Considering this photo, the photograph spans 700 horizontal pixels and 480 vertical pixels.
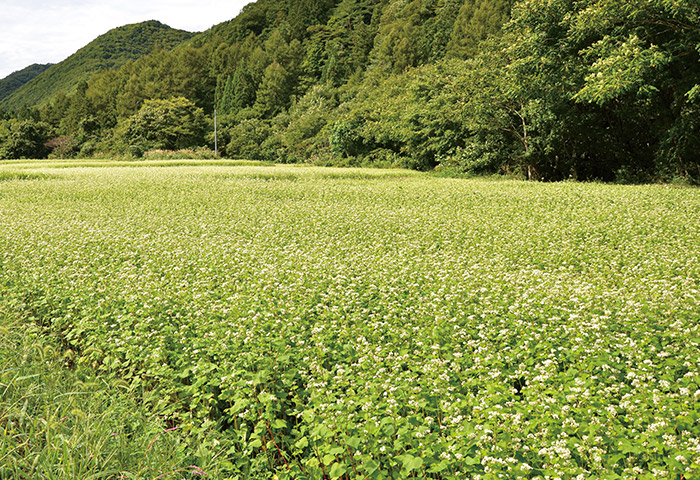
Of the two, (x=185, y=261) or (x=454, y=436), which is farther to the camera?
(x=185, y=261)

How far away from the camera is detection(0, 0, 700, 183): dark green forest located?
2189cm

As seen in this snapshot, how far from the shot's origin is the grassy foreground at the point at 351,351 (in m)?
3.07

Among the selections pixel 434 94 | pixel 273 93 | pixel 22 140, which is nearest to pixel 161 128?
pixel 22 140

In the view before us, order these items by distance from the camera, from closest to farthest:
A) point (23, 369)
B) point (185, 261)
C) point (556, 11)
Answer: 1. point (23, 369)
2. point (185, 261)
3. point (556, 11)

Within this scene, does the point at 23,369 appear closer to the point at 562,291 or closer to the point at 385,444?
the point at 385,444

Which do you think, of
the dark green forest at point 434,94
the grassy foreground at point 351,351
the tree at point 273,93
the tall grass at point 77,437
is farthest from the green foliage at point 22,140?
the tall grass at point 77,437

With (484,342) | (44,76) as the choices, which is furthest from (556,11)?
(44,76)

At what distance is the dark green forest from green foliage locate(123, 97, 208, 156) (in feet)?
0.92

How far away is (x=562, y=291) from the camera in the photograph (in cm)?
613

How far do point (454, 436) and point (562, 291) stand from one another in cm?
377

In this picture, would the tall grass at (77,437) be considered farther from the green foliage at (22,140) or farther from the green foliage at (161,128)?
the green foliage at (22,140)

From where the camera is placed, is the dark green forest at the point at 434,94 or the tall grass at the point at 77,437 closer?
the tall grass at the point at 77,437

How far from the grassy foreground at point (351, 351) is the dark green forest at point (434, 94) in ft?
47.5

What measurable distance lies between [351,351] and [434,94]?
122 feet
